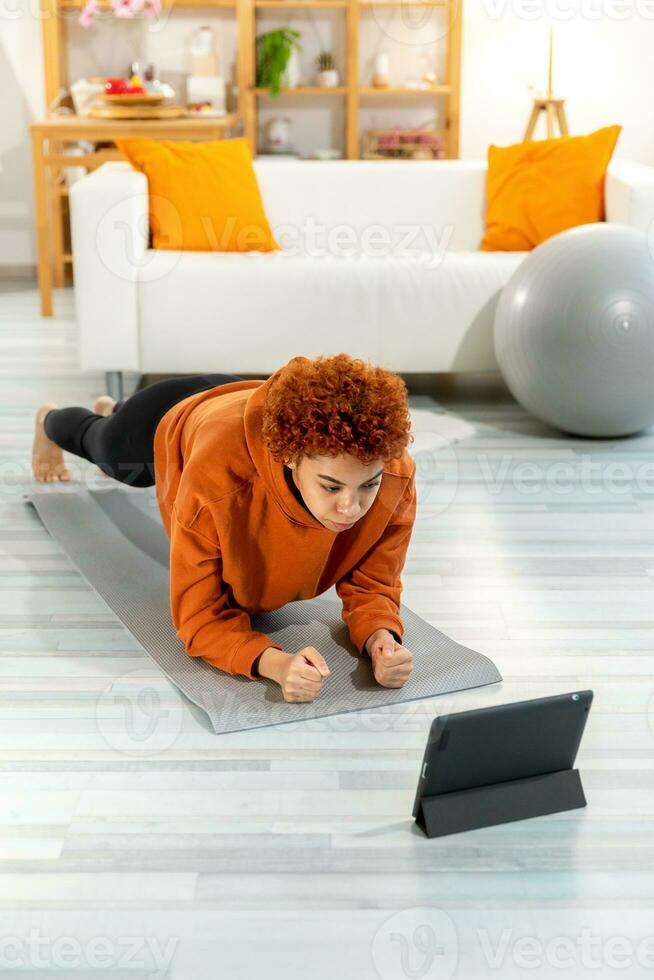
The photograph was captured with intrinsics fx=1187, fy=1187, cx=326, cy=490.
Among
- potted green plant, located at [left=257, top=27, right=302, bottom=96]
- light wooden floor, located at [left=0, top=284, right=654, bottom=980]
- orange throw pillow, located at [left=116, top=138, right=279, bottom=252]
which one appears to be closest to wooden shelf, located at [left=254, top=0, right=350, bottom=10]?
potted green plant, located at [left=257, top=27, right=302, bottom=96]

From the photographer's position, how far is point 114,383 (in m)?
3.65

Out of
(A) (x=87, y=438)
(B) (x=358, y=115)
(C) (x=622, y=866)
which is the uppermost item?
(B) (x=358, y=115)

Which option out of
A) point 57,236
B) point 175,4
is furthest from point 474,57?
point 57,236

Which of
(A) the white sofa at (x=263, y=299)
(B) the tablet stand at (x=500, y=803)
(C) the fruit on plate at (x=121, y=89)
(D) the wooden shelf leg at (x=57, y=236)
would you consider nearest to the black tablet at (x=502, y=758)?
(B) the tablet stand at (x=500, y=803)

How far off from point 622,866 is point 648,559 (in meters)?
1.09

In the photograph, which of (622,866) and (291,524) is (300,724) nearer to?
(291,524)

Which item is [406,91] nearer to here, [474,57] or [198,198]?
[474,57]

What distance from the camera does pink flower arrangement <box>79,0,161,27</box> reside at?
5224 mm

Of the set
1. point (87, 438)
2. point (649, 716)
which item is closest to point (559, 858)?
point (649, 716)

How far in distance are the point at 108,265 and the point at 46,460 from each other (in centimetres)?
90

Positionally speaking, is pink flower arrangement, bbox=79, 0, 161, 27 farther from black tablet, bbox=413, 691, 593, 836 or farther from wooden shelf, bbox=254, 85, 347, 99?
black tablet, bbox=413, 691, 593, 836

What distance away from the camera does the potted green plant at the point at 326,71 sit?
17.7 ft

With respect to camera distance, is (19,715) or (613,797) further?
(19,715)

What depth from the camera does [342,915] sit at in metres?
1.37
